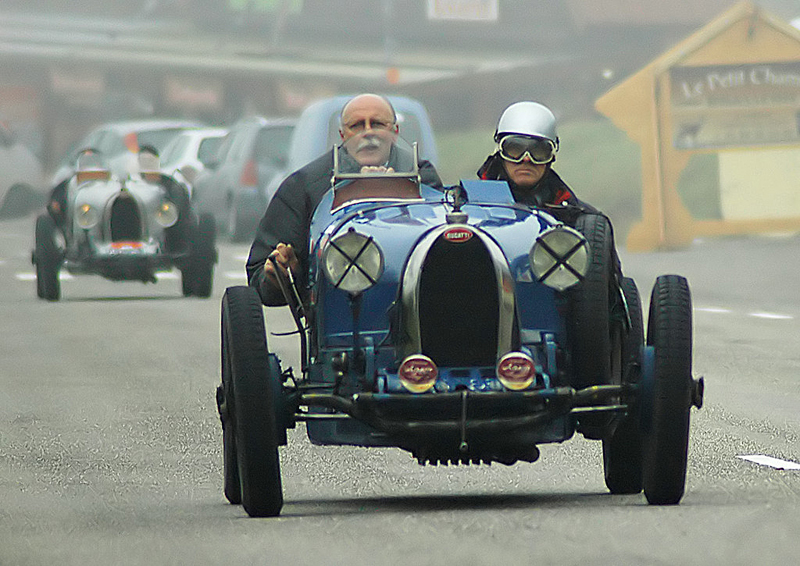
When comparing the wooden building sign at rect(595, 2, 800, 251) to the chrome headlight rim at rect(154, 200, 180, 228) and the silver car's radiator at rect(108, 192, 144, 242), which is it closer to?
the chrome headlight rim at rect(154, 200, 180, 228)

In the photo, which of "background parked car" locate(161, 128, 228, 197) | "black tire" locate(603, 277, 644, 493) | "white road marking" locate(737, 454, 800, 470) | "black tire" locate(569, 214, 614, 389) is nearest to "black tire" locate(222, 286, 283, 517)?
"black tire" locate(569, 214, 614, 389)

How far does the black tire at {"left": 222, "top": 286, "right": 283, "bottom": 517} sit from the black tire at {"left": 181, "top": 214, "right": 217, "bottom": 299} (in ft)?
40.9

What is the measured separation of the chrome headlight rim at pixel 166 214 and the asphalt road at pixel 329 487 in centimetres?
382

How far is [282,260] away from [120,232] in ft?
38.5

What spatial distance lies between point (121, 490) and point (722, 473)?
2.31 m

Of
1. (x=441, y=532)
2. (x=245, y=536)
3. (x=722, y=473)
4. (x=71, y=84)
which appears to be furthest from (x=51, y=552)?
(x=71, y=84)

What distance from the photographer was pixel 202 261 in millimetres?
19984

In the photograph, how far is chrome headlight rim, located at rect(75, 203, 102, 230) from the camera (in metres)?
19.5

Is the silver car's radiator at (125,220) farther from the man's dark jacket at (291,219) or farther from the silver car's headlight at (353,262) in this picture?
the silver car's headlight at (353,262)

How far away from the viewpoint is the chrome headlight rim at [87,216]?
19531 millimetres

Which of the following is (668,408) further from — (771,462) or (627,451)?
(771,462)

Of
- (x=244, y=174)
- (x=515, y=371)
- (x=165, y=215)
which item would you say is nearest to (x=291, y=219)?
(x=515, y=371)

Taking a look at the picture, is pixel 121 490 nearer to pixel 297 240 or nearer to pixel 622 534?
pixel 297 240

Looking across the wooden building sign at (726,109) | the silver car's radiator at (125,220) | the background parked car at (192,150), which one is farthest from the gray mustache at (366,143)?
the background parked car at (192,150)
